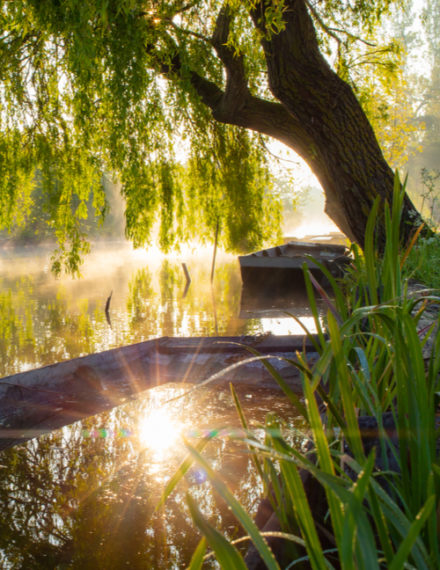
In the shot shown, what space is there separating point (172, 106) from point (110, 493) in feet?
15.7

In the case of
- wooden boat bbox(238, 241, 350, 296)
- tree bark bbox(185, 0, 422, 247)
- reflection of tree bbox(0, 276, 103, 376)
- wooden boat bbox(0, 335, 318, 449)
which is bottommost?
reflection of tree bbox(0, 276, 103, 376)

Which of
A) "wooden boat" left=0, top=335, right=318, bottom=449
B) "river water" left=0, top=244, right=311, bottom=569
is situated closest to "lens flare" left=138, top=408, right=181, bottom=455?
"river water" left=0, top=244, right=311, bottom=569

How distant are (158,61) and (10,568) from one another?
5318 mm

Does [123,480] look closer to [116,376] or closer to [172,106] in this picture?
[116,376]

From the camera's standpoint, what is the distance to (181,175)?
7.10 meters

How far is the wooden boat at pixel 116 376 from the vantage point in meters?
2.91

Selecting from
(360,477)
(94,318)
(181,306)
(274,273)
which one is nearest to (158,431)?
(360,477)

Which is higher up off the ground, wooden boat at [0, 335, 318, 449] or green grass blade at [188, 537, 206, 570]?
green grass blade at [188, 537, 206, 570]

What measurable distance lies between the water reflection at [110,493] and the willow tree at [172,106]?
3002 mm

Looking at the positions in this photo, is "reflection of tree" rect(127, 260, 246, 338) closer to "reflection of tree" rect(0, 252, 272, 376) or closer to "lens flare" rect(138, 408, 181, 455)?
"reflection of tree" rect(0, 252, 272, 376)

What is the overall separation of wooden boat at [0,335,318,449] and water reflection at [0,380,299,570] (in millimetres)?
210

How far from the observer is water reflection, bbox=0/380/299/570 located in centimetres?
170

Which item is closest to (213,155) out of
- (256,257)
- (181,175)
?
(181,175)

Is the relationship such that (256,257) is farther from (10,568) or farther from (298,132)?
(10,568)
